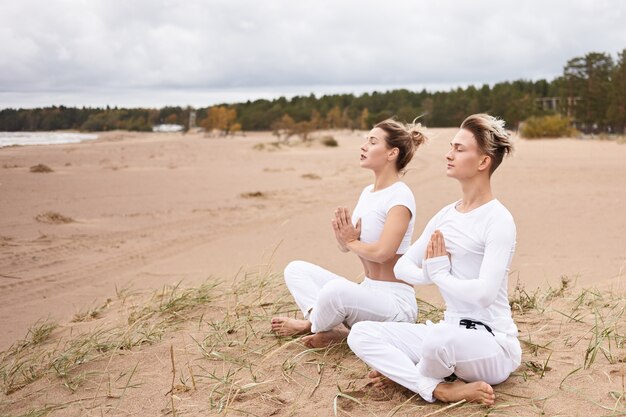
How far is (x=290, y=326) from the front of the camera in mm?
4410

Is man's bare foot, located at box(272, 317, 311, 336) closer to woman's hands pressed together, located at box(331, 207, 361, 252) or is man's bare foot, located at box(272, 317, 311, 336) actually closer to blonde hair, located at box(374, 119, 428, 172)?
woman's hands pressed together, located at box(331, 207, 361, 252)

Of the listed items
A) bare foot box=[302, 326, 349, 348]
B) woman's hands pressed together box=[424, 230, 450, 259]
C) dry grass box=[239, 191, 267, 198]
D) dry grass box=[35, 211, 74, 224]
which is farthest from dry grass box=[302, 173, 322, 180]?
woman's hands pressed together box=[424, 230, 450, 259]

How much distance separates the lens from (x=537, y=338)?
4.36 metres

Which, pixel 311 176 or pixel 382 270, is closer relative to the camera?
pixel 382 270

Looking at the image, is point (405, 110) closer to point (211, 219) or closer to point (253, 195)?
point (253, 195)

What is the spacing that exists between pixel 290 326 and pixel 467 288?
165 cm

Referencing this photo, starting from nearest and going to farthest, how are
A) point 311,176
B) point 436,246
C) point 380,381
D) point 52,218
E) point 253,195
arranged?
point 436,246
point 380,381
point 52,218
point 253,195
point 311,176

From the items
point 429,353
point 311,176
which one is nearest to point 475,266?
point 429,353

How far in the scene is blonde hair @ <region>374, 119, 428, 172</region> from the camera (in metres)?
4.17

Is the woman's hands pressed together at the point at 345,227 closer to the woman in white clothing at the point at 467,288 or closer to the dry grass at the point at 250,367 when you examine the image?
the woman in white clothing at the point at 467,288

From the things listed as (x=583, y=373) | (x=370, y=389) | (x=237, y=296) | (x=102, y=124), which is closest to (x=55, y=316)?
(x=237, y=296)

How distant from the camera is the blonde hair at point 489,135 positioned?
3.27m

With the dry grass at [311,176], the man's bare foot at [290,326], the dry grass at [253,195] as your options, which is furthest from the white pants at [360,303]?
the dry grass at [311,176]

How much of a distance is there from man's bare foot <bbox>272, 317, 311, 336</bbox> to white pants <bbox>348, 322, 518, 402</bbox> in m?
0.92
